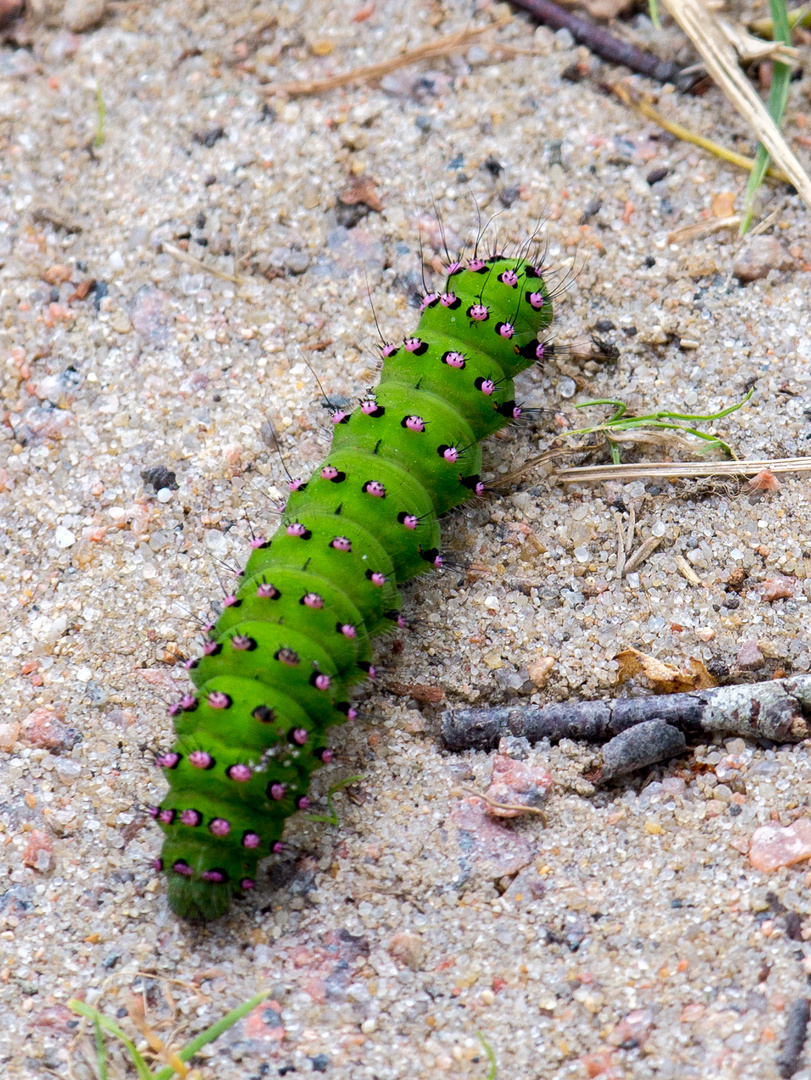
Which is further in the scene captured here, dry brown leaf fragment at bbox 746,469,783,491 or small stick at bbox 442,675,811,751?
dry brown leaf fragment at bbox 746,469,783,491

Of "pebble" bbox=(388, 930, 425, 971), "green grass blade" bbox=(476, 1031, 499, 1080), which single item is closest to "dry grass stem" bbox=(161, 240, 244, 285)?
"pebble" bbox=(388, 930, 425, 971)

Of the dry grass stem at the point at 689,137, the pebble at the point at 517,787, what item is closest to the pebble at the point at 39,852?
the pebble at the point at 517,787

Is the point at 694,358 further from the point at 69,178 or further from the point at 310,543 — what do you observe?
the point at 69,178

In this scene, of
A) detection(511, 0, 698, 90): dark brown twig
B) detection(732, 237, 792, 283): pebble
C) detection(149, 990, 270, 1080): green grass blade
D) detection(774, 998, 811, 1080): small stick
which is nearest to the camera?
detection(774, 998, 811, 1080): small stick

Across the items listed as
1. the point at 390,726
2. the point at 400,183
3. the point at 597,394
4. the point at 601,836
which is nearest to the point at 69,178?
the point at 400,183

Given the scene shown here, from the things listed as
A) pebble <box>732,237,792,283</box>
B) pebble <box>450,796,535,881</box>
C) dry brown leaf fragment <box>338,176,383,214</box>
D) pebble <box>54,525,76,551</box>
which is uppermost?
dry brown leaf fragment <box>338,176,383,214</box>

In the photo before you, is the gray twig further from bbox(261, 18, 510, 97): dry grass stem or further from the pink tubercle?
bbox(261, 18, 510, 97): dry grass stem

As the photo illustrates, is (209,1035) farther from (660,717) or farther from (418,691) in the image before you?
(660,717)

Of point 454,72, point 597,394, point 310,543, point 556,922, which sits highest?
point 454,72
